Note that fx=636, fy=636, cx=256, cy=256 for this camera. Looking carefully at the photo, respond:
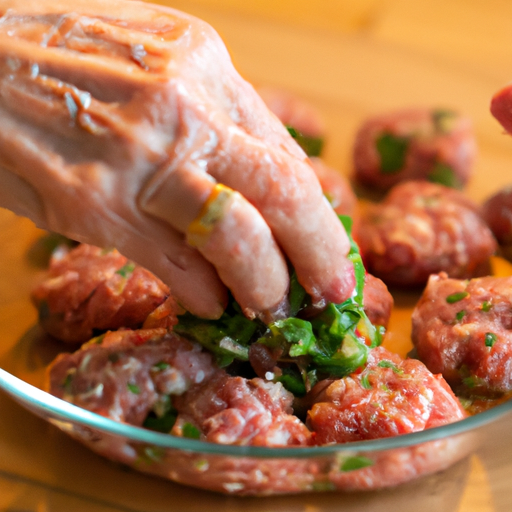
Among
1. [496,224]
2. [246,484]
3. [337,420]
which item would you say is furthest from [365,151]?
[246,484]

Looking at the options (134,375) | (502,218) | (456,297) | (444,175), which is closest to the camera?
(134,375)

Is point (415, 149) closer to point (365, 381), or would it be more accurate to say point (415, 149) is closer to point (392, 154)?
point (392, 154)

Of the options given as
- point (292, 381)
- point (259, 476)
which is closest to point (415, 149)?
point (292, 381)

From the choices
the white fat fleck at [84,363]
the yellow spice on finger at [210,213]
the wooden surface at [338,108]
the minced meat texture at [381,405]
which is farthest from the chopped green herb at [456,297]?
the white fat fleck at [84,363]

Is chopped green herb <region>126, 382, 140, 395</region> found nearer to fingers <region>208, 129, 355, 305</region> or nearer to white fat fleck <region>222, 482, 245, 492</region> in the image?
white fat fleck <region>222, 482, 245, 492</region>

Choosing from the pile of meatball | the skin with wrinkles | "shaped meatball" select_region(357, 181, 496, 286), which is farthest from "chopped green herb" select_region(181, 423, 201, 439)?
"shaped meatball" select_region(357, 181, 496, 286)

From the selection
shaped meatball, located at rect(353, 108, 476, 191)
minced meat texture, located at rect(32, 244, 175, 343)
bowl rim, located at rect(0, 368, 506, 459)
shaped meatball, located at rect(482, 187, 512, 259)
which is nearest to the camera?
bowl rim, located at rect(0, 368, 506, 459)

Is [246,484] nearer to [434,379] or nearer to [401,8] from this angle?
[434,379]
